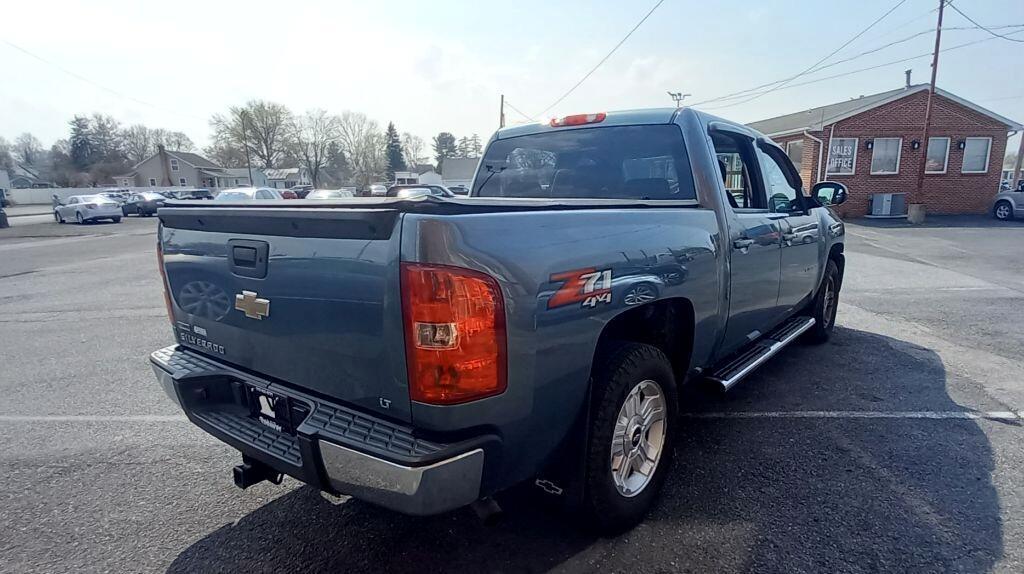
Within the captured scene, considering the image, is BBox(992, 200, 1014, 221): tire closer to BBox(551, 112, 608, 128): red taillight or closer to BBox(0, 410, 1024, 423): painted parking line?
BBox(0, 410, 1024, 423): painted parking line

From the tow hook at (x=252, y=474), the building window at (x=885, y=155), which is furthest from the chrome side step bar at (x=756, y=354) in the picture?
the building window at (x=885, y=155)

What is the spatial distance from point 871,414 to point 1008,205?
78.8ft

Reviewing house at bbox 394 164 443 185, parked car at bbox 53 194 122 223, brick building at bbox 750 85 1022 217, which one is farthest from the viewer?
house at bbox 394 164 443 185

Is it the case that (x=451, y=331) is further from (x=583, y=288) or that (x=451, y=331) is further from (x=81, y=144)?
(x=81, y=144)

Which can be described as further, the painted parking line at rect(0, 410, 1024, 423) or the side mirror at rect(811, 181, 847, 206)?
the side mirror at rect(811, 181, 847, 206)

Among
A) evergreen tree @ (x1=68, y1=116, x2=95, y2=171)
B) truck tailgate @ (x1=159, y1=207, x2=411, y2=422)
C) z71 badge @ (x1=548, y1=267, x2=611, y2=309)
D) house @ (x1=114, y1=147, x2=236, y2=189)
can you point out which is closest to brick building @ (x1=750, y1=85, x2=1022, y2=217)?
z71 badge @ (x1=548, y1=267, x2=611, y2=309)

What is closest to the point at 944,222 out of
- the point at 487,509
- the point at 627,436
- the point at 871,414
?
the point at 871,414

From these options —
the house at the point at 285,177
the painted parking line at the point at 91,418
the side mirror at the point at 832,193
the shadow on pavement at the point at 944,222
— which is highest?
the house at the point at 285,177

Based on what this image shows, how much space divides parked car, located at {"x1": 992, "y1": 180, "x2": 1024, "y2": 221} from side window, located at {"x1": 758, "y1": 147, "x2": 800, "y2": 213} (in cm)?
2295

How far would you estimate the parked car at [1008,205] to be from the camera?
2038 cm

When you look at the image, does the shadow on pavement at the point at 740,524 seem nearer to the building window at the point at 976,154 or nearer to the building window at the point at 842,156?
the building window at the point at 842,156

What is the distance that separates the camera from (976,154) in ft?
74.7

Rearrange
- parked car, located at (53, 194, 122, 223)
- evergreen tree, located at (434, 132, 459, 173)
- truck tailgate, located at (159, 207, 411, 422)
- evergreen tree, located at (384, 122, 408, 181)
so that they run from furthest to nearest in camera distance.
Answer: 1. evergreen tree, located at (434, 132, 459, 173)
2. evergreen tree, located at (384, 122, 408, 181)
3. parked car, located at (53, 194, 122, 223)
4. truck tailgate, located at (159, 207, 411, 422)

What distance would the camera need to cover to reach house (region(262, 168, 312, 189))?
7812cm
